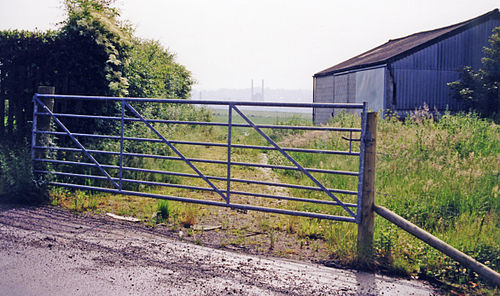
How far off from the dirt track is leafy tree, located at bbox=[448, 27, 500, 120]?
1839 centimetres

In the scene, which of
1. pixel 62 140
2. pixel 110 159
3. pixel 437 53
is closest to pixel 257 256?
pixel 110 159

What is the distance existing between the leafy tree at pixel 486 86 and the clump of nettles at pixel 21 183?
756 inches

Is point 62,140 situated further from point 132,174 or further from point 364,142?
point 364,142

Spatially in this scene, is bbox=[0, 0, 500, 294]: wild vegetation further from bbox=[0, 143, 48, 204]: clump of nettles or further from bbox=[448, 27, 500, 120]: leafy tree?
bbox=[448, 27, 500, 120]: leafy tree

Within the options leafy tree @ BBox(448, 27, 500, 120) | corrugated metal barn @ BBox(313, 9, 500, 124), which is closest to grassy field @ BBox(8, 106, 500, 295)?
leafy tree @ BBox(448, 27, 500, 120)

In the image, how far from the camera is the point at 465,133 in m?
11.4

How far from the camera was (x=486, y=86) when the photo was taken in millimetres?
20828

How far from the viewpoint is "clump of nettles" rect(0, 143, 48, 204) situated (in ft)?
26.4

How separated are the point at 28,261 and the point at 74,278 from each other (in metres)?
0.89

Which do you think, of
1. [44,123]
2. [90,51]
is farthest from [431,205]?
[90,51]

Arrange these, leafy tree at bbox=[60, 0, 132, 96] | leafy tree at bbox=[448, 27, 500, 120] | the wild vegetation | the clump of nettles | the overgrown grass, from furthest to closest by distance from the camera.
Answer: leafy tree at bbox=[448, 27, 500, 120] → leafy tree at bbox=[60, 0, 132, 96] → the clump of nettles → the wild vegetation → the overgrown grass

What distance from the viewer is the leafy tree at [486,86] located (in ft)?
67.7

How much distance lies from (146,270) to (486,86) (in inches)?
809

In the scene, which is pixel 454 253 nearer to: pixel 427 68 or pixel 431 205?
pixel 431 205
